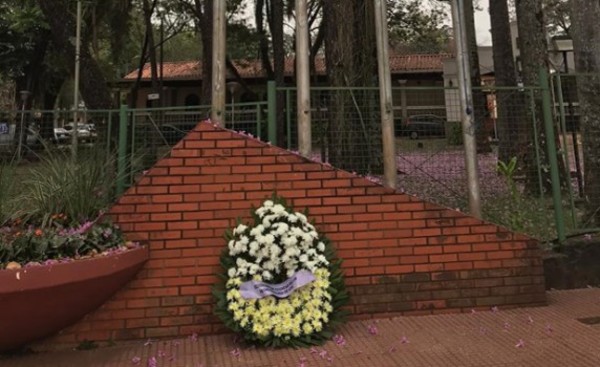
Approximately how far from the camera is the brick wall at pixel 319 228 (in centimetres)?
475

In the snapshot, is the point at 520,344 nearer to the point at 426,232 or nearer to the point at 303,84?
the point at 426,232

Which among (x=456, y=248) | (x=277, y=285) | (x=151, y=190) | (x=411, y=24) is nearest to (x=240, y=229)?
(x=277, y=285)

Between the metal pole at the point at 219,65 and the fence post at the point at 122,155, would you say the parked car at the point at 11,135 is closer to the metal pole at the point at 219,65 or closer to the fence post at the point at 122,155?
the fence post at the point at 122,155

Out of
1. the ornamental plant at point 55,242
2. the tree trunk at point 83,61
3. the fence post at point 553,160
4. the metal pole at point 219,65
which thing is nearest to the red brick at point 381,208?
the metal pole at point 219,65

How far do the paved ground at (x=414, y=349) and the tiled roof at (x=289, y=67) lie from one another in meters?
30.4

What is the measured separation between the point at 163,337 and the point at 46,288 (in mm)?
1107

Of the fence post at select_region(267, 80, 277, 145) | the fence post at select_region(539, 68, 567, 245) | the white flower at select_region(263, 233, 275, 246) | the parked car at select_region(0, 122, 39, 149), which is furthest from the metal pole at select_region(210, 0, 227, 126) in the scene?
the fence post at select_region(539, 68, 567, 245)

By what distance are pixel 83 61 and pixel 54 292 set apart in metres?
7.81

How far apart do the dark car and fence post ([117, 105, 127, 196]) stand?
2802 millimetres

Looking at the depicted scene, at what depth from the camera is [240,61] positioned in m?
35.2

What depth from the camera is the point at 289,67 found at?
38.2 m

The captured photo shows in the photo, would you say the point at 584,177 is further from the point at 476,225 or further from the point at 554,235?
the point at 476,225

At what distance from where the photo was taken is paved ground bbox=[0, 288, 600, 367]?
13.5 feet

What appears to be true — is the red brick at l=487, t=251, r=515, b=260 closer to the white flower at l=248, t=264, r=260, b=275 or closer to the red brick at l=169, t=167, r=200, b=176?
the white flower at l=248, t=264, r=260, b=275
